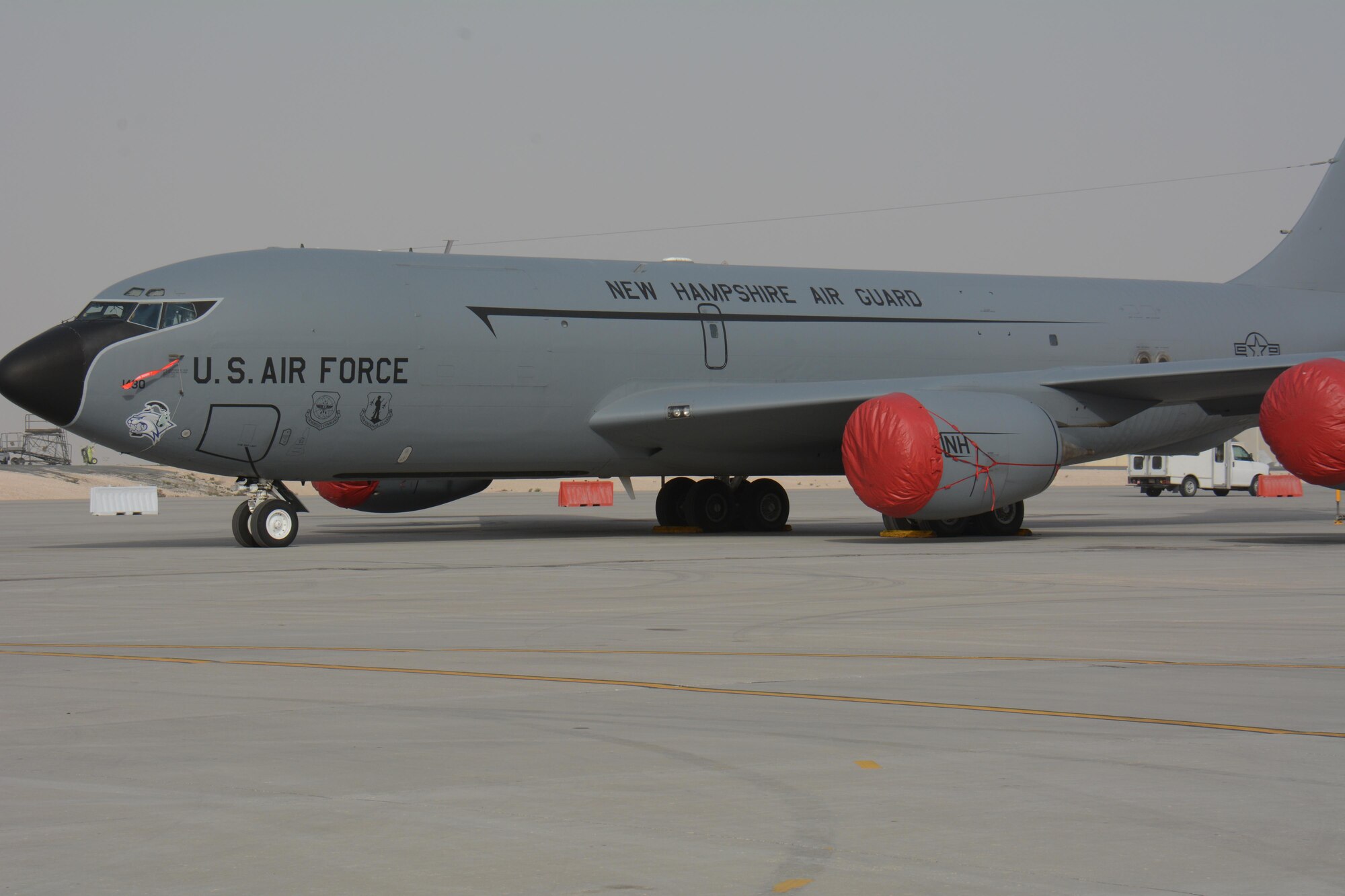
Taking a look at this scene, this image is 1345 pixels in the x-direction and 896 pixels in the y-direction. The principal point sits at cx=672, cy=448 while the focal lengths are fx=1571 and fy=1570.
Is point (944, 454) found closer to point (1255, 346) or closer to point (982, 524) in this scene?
point (982, 524)

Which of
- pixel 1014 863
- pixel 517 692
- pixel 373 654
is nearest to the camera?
pixel 1014 863

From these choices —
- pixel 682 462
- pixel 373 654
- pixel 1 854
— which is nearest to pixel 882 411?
pixel 682 462

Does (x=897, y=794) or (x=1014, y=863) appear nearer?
(x=1014, y=863)

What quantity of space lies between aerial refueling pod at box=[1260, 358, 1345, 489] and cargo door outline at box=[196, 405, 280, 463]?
46.4ft

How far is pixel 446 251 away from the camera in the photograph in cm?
2645

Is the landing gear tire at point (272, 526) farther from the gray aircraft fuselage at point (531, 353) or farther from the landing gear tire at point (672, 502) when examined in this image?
the landing gear tire at point (672, 502)

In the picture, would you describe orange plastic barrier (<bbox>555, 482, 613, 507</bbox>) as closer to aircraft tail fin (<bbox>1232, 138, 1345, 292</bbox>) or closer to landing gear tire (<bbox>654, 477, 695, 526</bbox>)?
landing gear tire (<bbox>654, 477, 695, 526</bbox>)

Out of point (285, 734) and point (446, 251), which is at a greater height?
point (446, 251)

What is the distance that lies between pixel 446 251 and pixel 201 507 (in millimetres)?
23974

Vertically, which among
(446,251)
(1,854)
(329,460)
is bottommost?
(1,854)

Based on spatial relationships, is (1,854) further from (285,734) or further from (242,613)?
(242,613)

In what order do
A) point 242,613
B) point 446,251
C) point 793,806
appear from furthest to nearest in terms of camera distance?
point 446,251
point 242,613
point 793,806

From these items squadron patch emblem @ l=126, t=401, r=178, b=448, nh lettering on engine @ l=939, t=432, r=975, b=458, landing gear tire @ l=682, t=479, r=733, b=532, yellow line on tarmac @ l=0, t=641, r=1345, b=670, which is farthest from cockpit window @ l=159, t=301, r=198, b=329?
yellow line on tarmac @ l=0, t=641, r=1345, b=670

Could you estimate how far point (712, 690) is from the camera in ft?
28.9
